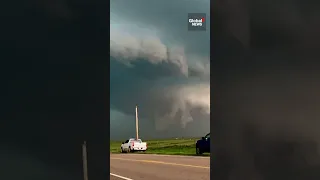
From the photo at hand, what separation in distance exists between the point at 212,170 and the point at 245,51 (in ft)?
3.60

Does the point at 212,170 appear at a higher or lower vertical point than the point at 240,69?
lower

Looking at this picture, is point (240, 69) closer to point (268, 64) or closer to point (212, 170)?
point (268, 64)
